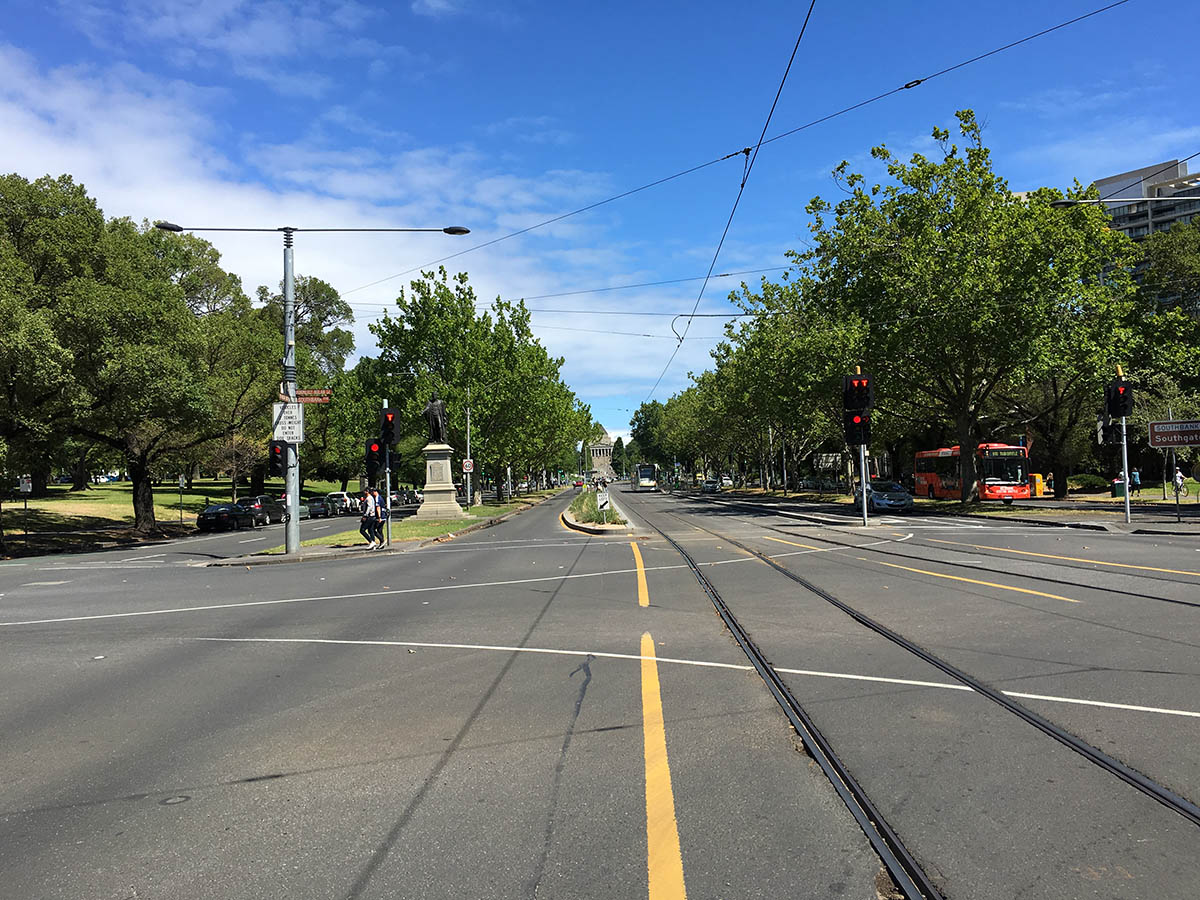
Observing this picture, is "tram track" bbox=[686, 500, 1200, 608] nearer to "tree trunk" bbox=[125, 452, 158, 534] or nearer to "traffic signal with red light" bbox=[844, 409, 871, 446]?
"traffic signal with red light" bbox=[844, 409, 871, 446]

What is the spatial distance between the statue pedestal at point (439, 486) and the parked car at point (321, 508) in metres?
17.3

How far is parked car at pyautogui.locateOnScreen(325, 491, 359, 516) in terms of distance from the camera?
5775 centimetres

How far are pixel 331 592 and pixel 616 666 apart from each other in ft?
25.6

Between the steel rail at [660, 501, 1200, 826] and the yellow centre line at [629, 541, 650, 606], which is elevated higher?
the steel rail at [660, 501, 1200, 826]

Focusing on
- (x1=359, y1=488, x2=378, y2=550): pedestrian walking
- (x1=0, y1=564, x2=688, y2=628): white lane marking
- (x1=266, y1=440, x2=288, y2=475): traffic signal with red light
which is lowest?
(x1=0, y1=564, x2=688, y2=628): white lane marking

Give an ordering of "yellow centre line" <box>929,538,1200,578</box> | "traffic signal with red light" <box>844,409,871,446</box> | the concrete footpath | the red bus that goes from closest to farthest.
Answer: "yellow centre line" <box>929,538,1200,578</box>
the concrete footpath
"traffic signal with red light" <box>844,409,871,446</box>
the red bus

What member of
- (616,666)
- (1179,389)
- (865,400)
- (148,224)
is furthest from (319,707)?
(1179,389)

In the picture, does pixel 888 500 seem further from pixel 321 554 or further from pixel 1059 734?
pixel 1059 734

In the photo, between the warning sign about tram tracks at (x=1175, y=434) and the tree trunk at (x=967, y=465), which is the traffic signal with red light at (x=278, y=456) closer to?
the warning sign about tram tracks at (x=1175, y=434)

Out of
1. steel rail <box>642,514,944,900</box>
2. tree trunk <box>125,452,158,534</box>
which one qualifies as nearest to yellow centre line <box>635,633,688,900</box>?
steel rail <box>642,514,944,900</box>

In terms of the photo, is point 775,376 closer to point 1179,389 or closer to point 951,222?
point 951,222

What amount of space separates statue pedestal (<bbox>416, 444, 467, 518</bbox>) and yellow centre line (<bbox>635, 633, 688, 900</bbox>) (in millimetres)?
32536

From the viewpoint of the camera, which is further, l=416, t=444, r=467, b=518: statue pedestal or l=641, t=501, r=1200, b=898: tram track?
l=416, t=444, r=467, b=518: statue pedestal

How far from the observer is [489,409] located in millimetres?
51219
